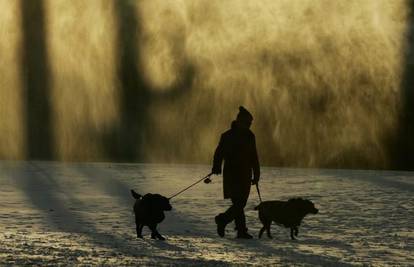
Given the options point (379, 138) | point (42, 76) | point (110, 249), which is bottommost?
point (110, 249)

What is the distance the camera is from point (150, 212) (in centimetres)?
974

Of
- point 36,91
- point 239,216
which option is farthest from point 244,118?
point 36,91

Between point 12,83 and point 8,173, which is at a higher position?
point 12,83

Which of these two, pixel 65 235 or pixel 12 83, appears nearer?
pixel 65 235

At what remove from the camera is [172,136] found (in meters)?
22.5

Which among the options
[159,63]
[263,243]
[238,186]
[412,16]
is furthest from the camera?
[159,63]

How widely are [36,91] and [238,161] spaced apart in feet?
44.8

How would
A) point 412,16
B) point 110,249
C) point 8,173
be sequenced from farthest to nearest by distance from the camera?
point 412,16 < point 8,173 < point 110,249

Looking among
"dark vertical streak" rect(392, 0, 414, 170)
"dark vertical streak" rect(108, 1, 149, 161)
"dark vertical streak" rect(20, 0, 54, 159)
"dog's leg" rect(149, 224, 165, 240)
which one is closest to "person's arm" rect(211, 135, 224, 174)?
"dog's leg" rect(149, 224, 165, 240)

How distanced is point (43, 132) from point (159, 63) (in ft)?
9.78

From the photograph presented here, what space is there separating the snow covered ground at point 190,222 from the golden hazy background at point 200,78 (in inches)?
77.1

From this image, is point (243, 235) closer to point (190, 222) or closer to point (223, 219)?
point (223, 219)

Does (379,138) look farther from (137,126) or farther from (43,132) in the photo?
(43,132)

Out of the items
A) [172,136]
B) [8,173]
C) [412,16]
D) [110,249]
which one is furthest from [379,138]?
[110,249]
